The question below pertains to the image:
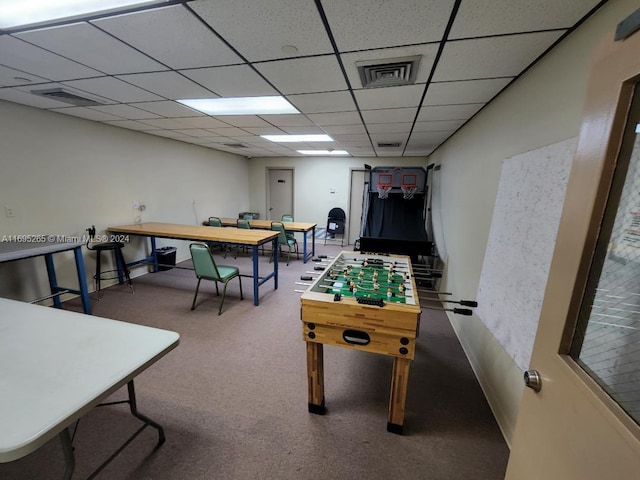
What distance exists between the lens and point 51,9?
1.26 metres

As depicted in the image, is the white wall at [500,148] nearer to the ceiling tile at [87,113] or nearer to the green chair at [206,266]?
the green chair at [206,266]

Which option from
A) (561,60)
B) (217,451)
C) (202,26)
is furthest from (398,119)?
(217,451)

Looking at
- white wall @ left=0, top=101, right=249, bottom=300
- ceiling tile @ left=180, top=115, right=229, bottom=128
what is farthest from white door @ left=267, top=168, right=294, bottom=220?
ceiling tile @ left=180, top=115, right=229, bottom=128

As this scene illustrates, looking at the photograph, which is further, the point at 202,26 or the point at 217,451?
the point at 217,451

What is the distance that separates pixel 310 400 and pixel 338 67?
2.28m

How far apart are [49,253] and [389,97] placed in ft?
11.9

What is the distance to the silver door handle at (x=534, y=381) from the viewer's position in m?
0.79

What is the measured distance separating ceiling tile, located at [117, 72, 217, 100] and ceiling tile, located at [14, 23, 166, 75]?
106mm

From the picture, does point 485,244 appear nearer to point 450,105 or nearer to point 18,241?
point 450,105

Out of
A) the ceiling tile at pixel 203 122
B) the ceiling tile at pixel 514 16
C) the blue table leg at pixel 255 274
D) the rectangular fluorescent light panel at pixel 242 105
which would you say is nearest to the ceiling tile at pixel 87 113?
the ceiling tile at pixel 203 122

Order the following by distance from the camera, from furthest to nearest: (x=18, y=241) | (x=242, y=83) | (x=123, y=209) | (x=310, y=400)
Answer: (x=123, y=209), (x=18, y=241), (x=242, y=83), (x=310, y=400)

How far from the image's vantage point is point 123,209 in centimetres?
397

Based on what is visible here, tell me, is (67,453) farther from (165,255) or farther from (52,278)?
(165,255)

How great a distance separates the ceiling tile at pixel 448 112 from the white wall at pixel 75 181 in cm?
427
